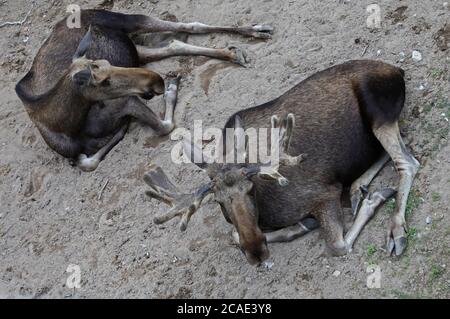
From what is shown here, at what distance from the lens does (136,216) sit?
830 cm

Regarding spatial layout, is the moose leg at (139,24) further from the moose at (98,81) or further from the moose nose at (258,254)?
the moose nose at (258,254)

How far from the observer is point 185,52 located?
9648 millimetres

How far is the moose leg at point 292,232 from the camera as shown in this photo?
7.51m

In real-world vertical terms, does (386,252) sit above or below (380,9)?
below

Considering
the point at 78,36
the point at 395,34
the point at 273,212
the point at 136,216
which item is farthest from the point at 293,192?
the point at 78,36

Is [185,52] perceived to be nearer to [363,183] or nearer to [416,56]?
[416,56]

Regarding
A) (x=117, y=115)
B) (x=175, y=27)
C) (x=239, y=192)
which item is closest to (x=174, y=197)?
(x=239, y=192)

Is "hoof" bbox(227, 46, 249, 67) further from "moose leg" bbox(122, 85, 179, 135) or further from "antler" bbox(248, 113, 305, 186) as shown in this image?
"antler" bbox(248, 113, 305, 186)

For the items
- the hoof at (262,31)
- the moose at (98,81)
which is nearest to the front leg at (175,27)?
the moose at (98,81)

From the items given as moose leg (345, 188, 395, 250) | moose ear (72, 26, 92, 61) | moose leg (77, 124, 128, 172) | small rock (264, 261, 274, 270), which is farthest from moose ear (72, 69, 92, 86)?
moose leg (345, 188, 395, 250)

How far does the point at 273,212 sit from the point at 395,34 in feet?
7.87

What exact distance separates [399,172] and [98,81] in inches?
120

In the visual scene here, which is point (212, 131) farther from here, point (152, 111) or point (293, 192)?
point (293, 192)

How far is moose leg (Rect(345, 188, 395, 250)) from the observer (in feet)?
23.9
